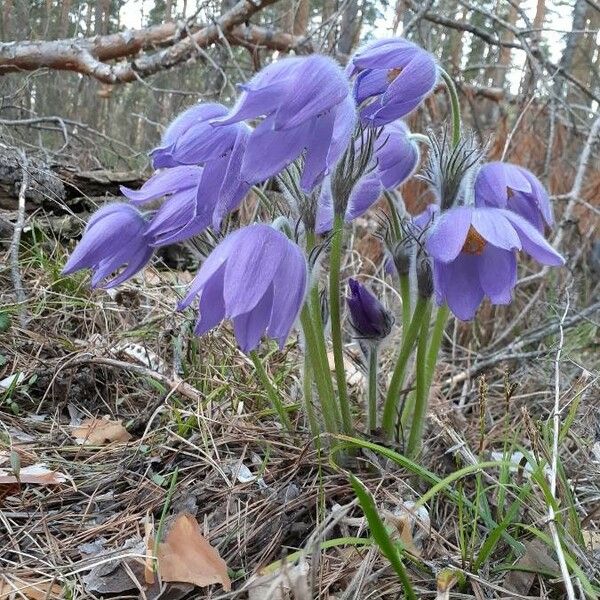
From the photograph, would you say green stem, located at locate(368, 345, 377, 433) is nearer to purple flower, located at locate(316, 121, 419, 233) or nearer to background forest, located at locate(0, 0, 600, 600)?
background forest, located at locate(0, 0, 600, 600)

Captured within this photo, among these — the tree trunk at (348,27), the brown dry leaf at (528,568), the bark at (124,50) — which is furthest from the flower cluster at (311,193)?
the tree trunk at (348,27)

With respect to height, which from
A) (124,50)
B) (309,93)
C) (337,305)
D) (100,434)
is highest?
(309,93)

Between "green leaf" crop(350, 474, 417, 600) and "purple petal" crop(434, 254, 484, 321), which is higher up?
"purple petal" crop(434, 254, 484, 321)

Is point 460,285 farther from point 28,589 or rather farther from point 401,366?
point 28,589

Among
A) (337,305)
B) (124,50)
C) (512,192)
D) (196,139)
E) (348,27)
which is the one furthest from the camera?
(348,27)

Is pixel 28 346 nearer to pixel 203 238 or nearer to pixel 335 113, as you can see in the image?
pixel 203 238

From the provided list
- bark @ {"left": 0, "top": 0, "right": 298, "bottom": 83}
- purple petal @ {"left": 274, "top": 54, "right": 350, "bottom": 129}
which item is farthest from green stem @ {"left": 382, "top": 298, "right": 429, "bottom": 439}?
bark @ {"left": 0, "top": 0, "right": 298, "bottom": 83}

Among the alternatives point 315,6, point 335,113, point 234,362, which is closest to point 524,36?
point 234,362

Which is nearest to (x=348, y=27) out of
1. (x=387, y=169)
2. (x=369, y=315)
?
(x=387, y=169)
